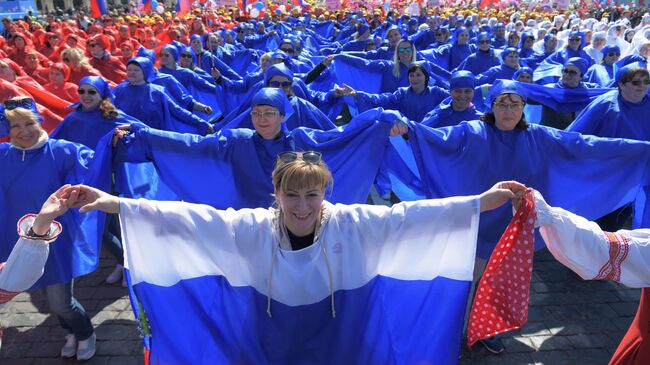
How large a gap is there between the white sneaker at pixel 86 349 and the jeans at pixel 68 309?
0.04 meters

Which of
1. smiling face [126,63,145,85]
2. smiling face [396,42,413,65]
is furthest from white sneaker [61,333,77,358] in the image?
smiling face [396,42,413,65]

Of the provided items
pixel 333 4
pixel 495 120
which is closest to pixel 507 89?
pixel 495 120

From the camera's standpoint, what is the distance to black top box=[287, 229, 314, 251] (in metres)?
2.50

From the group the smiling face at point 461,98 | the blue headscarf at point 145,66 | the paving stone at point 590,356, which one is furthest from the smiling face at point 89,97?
the paving stone at point 590,356

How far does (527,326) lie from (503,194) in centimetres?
233

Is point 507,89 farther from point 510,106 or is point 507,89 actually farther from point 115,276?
point 115,276

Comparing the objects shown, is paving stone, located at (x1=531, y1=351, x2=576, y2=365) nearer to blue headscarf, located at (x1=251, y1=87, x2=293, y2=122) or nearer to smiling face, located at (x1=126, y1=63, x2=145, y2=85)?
blue headscarf, located at (x1=251, y1=87, x2=293, y2=122)

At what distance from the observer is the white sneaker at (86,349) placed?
391cm

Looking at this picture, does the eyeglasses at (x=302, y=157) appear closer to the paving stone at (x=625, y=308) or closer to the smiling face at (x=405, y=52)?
the paving stone at (x=625, y=308)

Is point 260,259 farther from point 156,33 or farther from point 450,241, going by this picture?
point 156,33

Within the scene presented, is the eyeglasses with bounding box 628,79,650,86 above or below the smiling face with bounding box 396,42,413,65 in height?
above

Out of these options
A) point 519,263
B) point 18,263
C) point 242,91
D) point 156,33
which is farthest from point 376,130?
point 156,33

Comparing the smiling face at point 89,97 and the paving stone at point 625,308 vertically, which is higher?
the smiling face at point 89,97

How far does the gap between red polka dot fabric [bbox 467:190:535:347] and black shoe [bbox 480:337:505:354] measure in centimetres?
154
